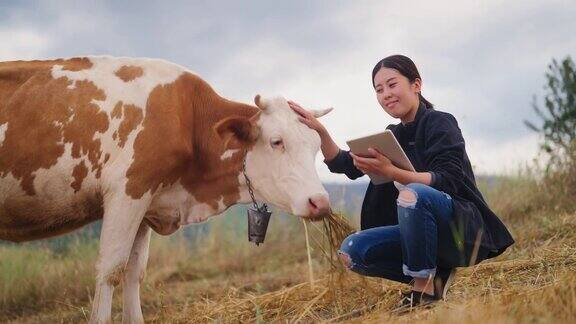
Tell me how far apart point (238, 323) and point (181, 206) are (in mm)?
985

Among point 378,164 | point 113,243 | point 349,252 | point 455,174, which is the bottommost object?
point 349,252

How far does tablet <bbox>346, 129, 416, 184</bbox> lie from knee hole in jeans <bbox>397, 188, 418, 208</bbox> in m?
0.16

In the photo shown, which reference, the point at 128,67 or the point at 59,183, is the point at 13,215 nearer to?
the point at 59,183

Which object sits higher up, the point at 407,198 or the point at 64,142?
the point at 64,142

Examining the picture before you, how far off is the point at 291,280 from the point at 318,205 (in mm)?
4140

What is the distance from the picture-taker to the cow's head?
4.45 metres

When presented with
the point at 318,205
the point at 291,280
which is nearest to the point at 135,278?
the point at 318,205

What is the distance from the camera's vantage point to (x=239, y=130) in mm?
4840

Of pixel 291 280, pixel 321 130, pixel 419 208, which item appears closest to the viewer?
pixel 419 208

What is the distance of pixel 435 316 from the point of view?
3.15m

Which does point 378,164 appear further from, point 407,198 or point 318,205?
point 318,205

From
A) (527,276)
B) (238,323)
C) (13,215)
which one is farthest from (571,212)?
(13,215)

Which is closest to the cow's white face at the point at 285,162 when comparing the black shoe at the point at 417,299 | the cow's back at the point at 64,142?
the black shoe at the point at 417,299

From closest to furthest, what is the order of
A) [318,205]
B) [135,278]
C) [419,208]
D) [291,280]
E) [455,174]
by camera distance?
[419,208], [455,174], [318,205], [135,278], [291,280]
